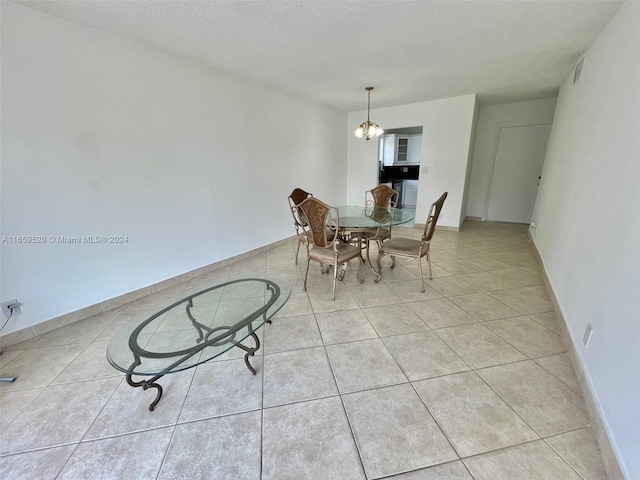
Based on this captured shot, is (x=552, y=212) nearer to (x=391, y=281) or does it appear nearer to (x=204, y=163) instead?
(x=391, y=281)

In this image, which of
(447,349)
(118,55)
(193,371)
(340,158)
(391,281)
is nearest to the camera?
(193,371)

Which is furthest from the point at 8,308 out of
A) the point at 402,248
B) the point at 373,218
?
the point at 402,248

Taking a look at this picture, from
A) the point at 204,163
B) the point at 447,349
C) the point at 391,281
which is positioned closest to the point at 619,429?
the point at 447,349

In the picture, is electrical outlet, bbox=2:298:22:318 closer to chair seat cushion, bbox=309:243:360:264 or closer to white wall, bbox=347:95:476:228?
chair seat cushion, bbox=309:243:360:264

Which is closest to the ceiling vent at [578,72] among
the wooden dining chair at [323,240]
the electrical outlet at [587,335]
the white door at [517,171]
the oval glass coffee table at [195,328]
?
the white door at [517,171]

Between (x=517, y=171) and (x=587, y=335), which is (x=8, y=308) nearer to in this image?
(x=587, y=335)

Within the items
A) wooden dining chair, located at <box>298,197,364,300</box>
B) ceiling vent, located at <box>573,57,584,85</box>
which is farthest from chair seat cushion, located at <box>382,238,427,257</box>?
ceiling vent, located at <box>573,57,584,85</box>

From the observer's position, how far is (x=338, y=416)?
125 cm

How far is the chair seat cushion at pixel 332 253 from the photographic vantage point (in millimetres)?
2414

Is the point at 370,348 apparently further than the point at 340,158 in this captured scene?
No

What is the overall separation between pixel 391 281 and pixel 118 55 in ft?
10.8

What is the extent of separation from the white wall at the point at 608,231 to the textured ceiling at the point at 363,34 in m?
0.47

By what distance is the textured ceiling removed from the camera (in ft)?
5.74

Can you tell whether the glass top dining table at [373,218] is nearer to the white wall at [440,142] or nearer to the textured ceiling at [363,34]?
the textured ceiling at [363,34]
